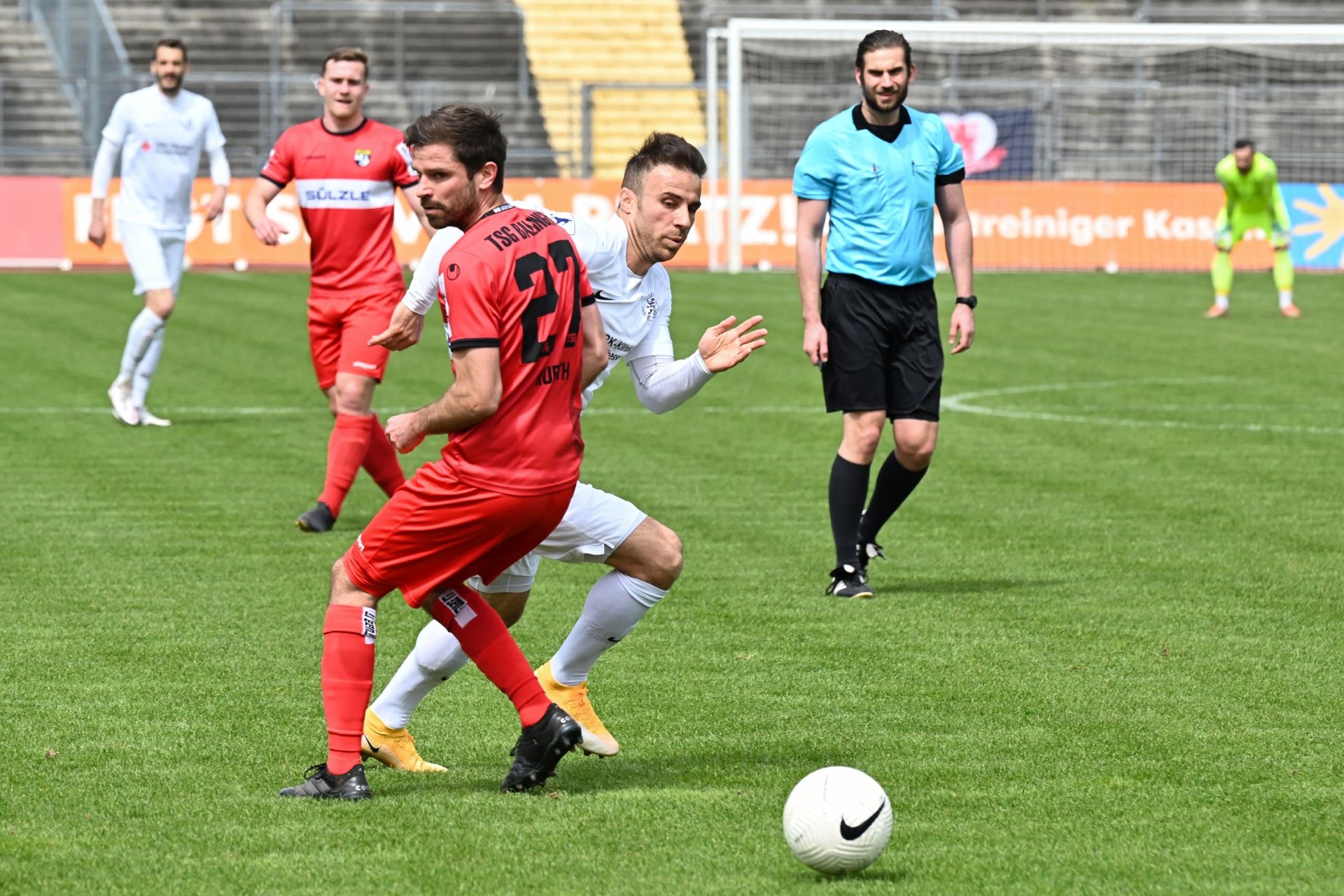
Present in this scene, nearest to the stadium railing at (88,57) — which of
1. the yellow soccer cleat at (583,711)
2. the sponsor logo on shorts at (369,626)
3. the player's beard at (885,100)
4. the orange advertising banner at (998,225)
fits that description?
the orange advertising banner at (998,225)

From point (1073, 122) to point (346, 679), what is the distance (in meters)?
30.4

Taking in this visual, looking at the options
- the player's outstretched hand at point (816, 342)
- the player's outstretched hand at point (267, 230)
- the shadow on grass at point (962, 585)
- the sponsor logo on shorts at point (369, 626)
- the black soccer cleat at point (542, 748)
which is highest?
the player's outstretched hand at point (267, 230)

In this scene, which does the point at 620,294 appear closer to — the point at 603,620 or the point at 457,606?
the point at 603,620

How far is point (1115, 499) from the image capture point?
10477mm

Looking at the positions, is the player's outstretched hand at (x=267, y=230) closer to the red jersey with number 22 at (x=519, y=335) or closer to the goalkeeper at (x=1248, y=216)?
the red jersey with number 22 at (x=519, y=335)

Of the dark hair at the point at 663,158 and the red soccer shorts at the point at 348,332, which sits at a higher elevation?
the dark hair at the point at 663,158

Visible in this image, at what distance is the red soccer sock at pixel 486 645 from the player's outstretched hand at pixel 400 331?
0.64 meters

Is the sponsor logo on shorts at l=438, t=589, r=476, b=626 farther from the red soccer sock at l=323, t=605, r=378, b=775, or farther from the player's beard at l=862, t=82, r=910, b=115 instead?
the player's beard at l=862, t=82, r=910, b=115

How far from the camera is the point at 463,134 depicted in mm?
4926

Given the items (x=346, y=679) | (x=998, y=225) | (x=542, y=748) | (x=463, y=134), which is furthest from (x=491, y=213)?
(x=998, y=225)

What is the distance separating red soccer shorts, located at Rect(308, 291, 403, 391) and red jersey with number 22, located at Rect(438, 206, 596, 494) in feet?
15.3

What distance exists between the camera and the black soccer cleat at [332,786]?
16.3 feet

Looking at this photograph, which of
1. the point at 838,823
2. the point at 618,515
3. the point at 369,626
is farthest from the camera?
the point at 618,515

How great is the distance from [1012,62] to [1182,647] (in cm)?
3168
